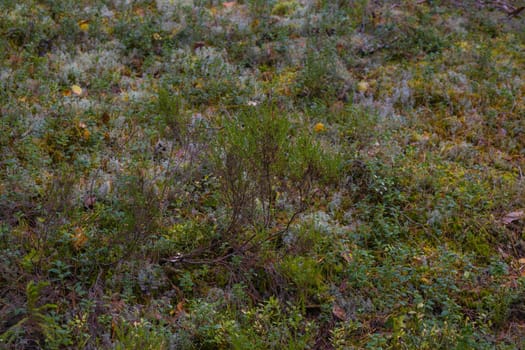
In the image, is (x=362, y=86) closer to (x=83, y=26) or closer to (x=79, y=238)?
(x=83, y=26)

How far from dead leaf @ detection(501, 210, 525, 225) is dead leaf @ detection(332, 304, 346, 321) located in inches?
70.6

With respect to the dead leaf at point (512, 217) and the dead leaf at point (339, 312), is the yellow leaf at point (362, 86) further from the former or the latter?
the dead leaf at point (339, 312)

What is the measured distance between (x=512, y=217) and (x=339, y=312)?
1923 mm

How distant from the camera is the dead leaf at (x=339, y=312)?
12.2 feet

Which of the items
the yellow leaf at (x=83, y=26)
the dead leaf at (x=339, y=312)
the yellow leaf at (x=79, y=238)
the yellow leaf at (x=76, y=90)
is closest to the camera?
the dead leaf at (x=339, y=312)

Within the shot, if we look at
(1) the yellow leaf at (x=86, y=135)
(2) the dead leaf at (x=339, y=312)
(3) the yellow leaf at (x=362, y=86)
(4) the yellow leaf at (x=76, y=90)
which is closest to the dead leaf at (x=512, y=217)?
(2) the dead leaf at (x=339, y=312)

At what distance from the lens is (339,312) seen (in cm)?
374

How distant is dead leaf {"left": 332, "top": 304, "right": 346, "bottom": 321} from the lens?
12.2 ft

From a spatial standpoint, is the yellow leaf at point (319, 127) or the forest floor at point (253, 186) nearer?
the forest floor at point (253, 186)

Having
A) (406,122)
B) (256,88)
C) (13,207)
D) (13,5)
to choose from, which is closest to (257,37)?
(256,88)

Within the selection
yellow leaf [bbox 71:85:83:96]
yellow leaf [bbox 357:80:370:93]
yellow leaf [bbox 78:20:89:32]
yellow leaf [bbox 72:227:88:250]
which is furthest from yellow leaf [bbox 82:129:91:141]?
yellow leaf [bbox 357:80:370:93]

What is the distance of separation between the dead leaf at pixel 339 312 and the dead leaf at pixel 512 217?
1793 mm

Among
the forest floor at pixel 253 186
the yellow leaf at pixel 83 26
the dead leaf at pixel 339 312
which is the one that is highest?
the yellow leaf at pixel 83 26

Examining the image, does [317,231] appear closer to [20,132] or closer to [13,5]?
[20,132]
